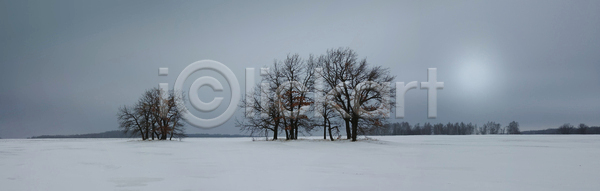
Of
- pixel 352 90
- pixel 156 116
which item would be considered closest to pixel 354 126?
pixel 352 90

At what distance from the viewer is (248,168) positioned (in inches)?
406

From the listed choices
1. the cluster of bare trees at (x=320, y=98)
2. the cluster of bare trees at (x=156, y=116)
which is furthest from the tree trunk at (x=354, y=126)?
the cluster of bare trees at (x=156, y=116)

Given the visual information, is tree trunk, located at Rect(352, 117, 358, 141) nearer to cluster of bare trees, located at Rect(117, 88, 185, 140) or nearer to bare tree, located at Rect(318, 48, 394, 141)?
bare tree, located at Rect(318, 48, 394, 141)

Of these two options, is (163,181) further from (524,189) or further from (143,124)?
(143,124)

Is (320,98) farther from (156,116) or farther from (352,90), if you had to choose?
(156,116)

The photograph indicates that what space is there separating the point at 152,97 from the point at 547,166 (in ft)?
132

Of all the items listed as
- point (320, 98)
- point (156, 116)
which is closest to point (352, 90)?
point (320, 98)

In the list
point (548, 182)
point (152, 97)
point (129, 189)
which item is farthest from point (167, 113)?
point (548, 182)

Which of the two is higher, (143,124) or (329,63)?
(329,63)

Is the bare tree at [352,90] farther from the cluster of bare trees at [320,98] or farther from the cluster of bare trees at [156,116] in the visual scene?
the cluster of bare trees at [156,116]

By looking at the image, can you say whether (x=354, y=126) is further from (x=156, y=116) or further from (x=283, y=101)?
(x=156, y=116)

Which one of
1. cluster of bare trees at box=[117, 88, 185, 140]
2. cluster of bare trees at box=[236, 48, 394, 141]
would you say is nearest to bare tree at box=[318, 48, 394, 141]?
cluster of bare trees at box=[236, 48, 394, 141]

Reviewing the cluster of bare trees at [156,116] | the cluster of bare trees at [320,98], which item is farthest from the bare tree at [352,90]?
the cluster of bare trees at [156,116]

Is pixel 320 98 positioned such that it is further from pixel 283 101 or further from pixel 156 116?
pixel 156 116
